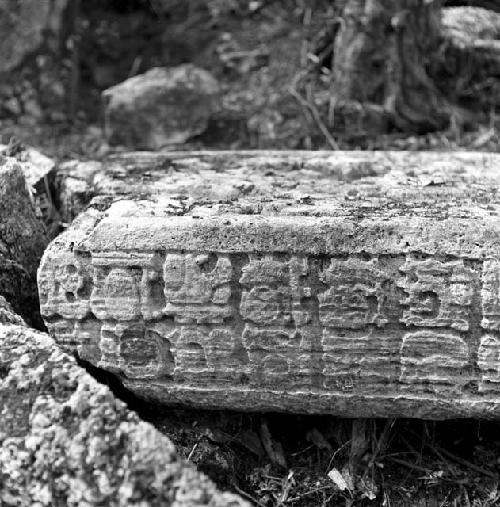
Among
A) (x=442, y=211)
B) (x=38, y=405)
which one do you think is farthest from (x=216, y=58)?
(x=38, y=405)

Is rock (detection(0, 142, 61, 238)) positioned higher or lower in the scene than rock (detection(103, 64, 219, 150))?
higher

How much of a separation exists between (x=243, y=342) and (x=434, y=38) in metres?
2.88

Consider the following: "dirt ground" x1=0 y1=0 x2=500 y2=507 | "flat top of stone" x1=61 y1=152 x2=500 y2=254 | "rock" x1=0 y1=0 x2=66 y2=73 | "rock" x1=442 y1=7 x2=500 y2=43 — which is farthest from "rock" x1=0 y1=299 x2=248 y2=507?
"rock" x1=442 y1=7 x2=500 y2=43

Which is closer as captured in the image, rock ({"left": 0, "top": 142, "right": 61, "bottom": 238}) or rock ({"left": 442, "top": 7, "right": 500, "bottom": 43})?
rock ({"left": 0, "top": 142, "right": 61, "bottom": 238})

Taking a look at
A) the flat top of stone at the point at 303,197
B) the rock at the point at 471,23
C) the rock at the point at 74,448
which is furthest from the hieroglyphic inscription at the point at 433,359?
the rock at the point at 471,23

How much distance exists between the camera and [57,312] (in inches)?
88.5

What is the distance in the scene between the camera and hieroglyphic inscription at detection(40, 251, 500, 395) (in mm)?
2096

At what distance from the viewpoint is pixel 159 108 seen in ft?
14.4

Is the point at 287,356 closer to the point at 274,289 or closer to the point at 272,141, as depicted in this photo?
the point at 274,289

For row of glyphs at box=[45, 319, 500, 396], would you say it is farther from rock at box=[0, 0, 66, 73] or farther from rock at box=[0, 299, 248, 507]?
rock at box=[0, 0, 66, 73]

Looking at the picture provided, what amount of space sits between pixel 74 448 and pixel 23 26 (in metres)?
3.70


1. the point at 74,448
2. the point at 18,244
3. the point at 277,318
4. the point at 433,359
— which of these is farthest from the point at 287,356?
the point at 18,244

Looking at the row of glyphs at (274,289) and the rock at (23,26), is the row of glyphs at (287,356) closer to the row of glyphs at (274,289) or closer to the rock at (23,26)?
the row of glyphs at (274,289)

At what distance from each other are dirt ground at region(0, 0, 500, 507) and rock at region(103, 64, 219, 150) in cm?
10
